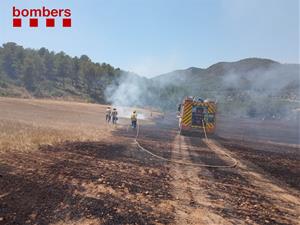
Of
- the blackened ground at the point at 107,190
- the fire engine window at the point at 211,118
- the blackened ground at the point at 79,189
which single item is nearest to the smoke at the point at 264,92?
the fire engine window at the point at 211,118

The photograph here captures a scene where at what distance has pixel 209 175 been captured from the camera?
11.1 m

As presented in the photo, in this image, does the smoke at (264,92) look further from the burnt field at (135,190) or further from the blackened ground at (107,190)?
the blackened ground at (107,190)

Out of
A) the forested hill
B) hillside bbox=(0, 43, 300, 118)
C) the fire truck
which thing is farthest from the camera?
hillside bbox=(0, 43, 300, 118)

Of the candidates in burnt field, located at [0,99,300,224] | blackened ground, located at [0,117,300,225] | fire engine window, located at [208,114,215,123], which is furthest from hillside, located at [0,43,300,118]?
blackened ground, located at [0,117,300,225]

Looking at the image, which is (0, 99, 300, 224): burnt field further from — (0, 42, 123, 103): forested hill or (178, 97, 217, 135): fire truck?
(0, 42, 123, 103): forested hill

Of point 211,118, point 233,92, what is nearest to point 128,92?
point 233,92

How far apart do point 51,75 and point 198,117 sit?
7580 cm

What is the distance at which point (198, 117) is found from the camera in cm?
2986

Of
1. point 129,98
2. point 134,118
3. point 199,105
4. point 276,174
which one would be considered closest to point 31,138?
point 276,174

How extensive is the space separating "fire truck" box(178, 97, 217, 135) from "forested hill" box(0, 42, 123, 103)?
53.6 metres

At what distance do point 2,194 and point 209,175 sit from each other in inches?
241

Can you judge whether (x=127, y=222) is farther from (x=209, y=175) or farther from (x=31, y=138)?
(x=31, y=138)

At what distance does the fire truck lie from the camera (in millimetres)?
29672

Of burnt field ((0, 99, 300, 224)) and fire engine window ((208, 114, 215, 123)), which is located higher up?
fire engine window ((208, 114, 215, 123))
